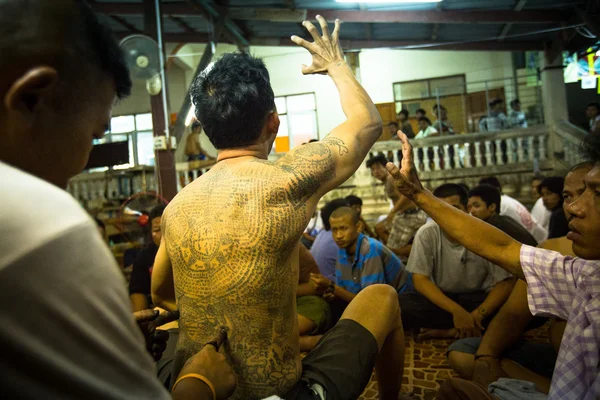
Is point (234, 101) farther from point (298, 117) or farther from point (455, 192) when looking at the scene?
point (298, 117)

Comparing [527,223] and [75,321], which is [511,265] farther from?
[527,223]

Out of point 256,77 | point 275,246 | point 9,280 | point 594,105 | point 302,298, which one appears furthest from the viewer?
point 594,105

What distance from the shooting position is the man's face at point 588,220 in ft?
5.01

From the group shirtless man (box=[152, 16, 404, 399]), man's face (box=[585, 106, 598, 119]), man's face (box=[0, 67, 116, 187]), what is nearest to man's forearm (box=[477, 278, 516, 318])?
shirtless man (box=[152, 16, 404, 399])

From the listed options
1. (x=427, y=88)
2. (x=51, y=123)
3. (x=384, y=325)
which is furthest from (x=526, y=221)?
(x=427, y=88)

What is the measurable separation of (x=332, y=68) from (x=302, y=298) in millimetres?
2194

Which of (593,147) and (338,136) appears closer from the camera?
(593,147)

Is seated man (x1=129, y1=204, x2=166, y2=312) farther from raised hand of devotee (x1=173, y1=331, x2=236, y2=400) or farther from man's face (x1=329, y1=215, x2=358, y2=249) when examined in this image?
raised hand of devotee (x1=173, y1=331, x2=236, y2=400)

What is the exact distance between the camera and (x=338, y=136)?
1772mm

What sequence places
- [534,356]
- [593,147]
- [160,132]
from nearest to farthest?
1. [593,147]
2. [534,356]
3. [160,132]

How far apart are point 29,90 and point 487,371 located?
2677mm

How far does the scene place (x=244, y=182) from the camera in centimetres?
164

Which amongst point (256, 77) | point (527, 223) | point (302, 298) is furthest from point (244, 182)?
point (527, 223)

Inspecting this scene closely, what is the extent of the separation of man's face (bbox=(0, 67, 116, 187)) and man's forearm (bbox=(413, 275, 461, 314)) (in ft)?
10.7
